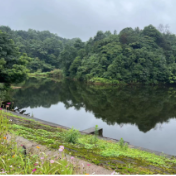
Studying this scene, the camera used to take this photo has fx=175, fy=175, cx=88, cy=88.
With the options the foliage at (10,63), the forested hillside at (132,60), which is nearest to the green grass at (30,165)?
the foliage at (10,63)

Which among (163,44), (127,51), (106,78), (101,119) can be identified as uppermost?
(163,44)

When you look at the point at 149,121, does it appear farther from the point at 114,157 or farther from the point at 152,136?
the point at 114,157

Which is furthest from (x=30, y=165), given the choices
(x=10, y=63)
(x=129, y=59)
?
(x=129, y=59)

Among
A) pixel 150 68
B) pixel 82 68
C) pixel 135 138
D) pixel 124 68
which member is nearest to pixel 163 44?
pixel 150 68

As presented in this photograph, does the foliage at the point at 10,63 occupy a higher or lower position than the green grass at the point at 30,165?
higher

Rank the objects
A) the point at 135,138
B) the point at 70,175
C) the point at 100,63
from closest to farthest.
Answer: the point at 70,175
the point at 135,138
the point at 100,63

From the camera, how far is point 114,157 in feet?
11.4

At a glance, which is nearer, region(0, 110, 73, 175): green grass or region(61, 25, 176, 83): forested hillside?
region(0, 110, 73, 175): green grass

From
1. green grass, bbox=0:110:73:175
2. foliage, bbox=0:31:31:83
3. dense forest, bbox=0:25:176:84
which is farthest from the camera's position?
dense forest, bbox=0:25:176:84

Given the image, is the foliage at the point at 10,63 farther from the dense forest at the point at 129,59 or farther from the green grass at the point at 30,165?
the green grass at the point at 30,165

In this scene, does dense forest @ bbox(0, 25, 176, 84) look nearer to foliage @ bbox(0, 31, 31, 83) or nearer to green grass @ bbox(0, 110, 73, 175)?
foliage @ bbox(0, 31, 31, 83)

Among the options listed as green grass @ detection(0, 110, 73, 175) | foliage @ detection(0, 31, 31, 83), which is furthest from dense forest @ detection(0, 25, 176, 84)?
green grass @ detection(0, 110, 73, 175)

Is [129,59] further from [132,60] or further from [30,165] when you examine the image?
[30,165]

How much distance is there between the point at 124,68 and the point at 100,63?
5257 millimetres
